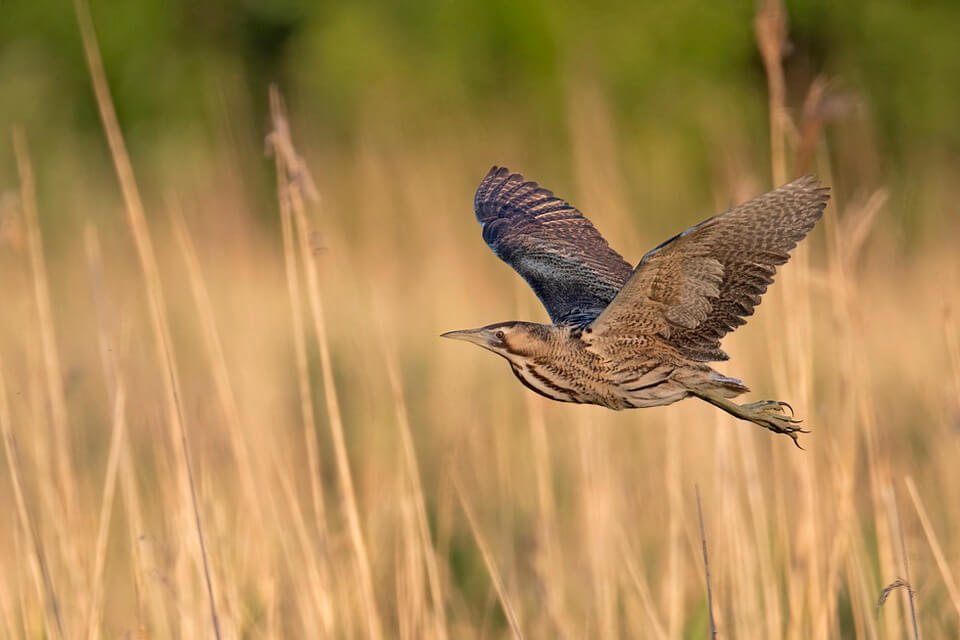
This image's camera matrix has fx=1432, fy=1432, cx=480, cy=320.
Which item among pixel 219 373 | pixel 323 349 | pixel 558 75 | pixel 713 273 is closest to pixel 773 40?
pixel 713 273

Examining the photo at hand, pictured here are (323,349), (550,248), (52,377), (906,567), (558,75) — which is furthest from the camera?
(558,75)

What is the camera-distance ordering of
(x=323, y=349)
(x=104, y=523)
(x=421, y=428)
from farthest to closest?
(x=421, y=428) < (x=104, y=523) < (x=323, y=349)

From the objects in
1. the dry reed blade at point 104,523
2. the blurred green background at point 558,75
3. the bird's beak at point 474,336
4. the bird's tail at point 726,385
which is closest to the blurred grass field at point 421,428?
the dry reed blade at point 104,523

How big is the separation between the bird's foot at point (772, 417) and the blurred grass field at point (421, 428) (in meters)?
0.21

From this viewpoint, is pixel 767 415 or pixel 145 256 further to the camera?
pixel 145 256

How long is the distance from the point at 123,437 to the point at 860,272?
4.60 meters

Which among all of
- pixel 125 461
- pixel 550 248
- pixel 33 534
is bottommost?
pixel 33 534

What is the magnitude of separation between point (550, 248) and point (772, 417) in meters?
0.76

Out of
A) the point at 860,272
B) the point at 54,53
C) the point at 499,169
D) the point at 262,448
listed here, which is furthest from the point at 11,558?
the point at 54,53

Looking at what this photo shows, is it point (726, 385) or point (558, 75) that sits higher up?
point (558, 75)

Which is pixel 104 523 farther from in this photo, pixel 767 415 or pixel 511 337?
pixel 767 415

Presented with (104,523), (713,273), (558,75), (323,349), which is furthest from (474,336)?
(558,75)

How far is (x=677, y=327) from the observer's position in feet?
7.67

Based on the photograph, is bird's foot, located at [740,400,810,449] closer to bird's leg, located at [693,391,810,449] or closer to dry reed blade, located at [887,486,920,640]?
bird's leg, located at [693,391,810,449]
